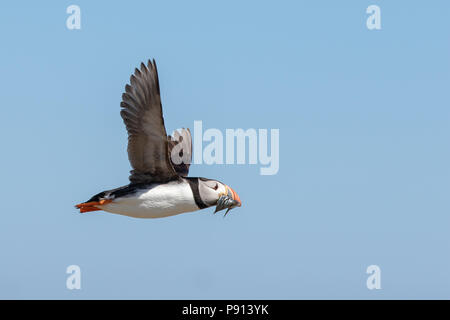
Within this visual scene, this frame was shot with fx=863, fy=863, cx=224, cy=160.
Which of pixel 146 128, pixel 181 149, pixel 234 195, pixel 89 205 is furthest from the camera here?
pixel 181 149

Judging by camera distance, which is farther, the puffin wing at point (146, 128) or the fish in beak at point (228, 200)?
the fish in beak at point (228, 200)

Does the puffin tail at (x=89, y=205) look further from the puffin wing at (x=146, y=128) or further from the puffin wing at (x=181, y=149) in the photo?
the puffin wing at (x=181, y=149)

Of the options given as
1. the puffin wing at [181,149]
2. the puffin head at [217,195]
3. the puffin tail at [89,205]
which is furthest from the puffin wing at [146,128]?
the puffin wing at [181,149]

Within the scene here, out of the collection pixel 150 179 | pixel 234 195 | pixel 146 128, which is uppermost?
pixel 146 128

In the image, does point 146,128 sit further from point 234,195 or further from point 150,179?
point 234,195

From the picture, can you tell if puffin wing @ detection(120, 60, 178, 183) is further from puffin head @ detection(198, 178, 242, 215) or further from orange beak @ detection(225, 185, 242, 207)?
orange beak @ detection(225, 185, 242, 207)

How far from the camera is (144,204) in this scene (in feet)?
42.3

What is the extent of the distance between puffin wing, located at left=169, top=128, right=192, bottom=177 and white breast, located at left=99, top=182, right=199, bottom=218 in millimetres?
1765

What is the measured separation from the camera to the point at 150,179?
43.2ft

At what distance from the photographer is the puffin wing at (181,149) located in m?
14.9

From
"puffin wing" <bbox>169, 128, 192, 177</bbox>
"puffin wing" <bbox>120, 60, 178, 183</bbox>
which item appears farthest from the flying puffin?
"puffin wing" <bbox>169, 128, 192, 177</bbox>

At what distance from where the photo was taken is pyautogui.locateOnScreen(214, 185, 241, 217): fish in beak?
13.3 meters

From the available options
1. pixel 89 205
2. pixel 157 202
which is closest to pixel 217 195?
pixel 157 202

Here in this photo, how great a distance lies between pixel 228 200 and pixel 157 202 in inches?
44.9
